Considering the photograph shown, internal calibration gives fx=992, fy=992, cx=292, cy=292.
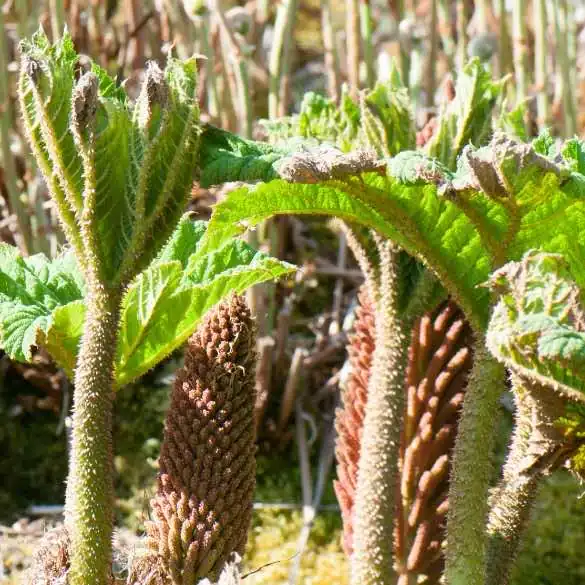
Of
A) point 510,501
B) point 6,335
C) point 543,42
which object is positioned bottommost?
point 510,501

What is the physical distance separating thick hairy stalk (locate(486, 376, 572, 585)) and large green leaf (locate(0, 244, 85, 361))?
1.39 feet

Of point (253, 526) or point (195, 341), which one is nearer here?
point (195, 341)

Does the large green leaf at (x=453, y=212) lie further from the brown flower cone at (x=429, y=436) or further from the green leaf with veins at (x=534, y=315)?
the brown flower cone at (x=429, y=436)

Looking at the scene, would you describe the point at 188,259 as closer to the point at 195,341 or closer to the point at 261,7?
the point at 195,341

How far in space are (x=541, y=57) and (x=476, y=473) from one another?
1.04 meters

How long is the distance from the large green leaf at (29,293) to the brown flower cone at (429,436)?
1.46 feet

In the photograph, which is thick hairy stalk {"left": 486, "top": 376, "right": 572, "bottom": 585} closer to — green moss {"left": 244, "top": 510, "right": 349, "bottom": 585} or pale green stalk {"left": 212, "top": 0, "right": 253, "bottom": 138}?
green moss {"left": 244, "top": 510, "right": 349, "bottom": 585}

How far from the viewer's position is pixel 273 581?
4.75 feet

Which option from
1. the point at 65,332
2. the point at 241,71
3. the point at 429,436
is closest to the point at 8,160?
the point at 241,71

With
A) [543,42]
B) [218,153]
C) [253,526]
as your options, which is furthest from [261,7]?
[218,153]

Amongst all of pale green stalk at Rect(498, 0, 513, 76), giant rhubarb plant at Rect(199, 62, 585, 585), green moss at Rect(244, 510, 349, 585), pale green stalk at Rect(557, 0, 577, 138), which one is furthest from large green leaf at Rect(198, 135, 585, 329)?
pale green stalk at Rect(498, 0, 513, 76)

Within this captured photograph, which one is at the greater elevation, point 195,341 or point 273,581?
point 195,341

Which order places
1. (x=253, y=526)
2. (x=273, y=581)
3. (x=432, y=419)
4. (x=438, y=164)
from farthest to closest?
(x=253, y=526)
(x=273, y=581)
(x=432, y=419)
(x=438, y=164)

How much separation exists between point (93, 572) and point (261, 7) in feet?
4.53
